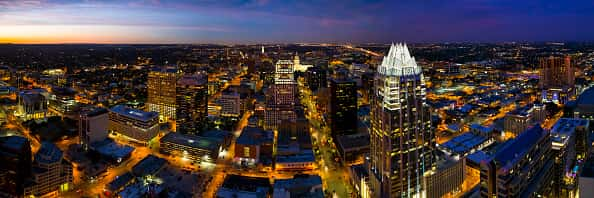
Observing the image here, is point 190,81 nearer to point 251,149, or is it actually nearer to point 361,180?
point 251,149

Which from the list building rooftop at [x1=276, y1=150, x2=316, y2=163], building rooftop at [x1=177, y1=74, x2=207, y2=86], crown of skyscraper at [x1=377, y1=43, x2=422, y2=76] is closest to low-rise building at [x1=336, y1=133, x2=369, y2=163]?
building rooftop at [x1=276, y1=150, x2=316, y2=163]

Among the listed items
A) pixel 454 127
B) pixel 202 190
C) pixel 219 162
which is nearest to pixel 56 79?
pixel 219 162

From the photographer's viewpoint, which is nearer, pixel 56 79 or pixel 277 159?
pixel 277 159

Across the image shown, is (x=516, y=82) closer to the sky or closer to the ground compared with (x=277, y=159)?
closer to the sky

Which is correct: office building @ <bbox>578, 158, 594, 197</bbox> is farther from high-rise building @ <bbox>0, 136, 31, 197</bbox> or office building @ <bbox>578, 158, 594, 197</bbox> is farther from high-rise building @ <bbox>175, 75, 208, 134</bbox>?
high-rise building @ <bbox>175, 75, 208, 134</bbox>

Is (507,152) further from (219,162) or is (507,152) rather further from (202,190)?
(219,162)

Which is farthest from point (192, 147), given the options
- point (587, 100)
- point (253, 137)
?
point (587, 100)
